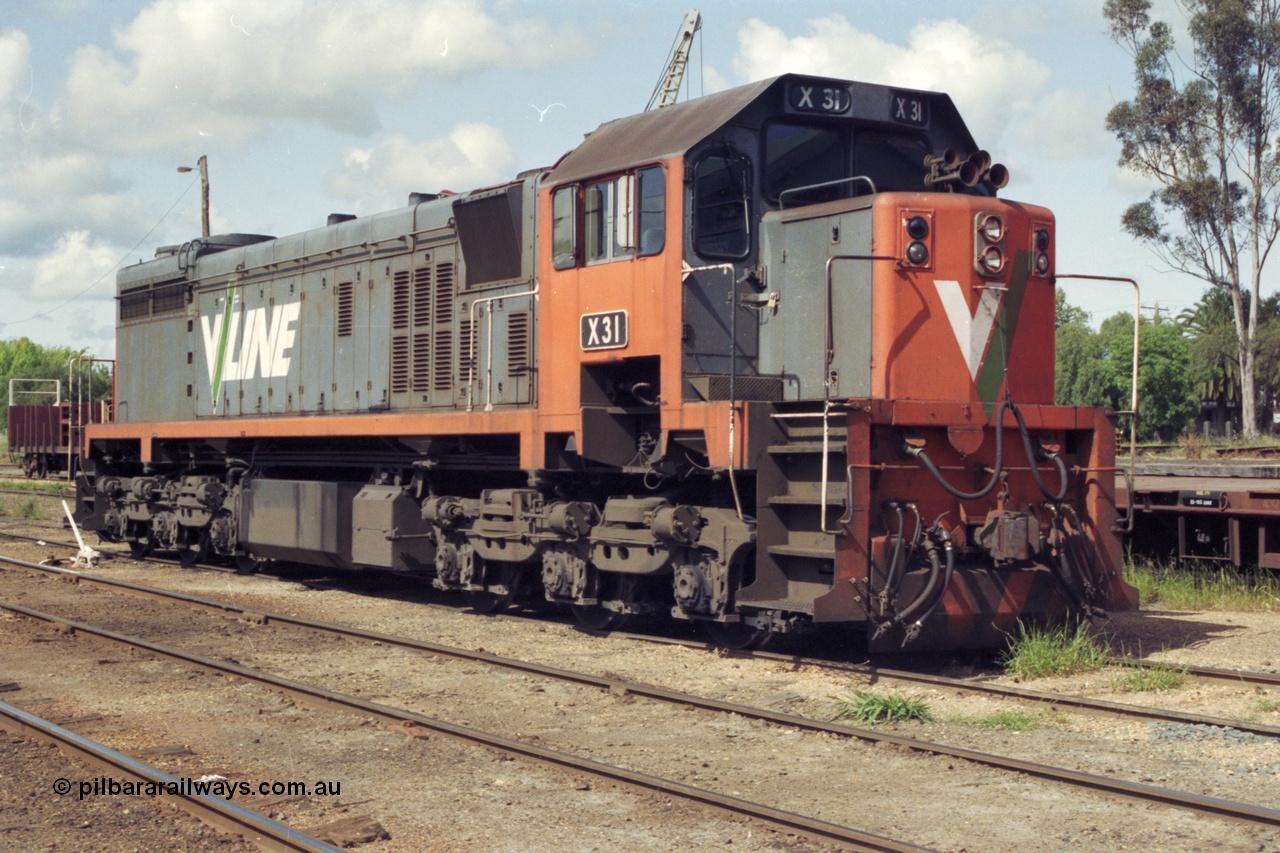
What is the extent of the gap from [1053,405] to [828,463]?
1877 mm

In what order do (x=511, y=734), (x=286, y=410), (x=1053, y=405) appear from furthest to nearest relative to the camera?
(x=286, y=410)
(x=1053, y=405)
(x=511, y=734)

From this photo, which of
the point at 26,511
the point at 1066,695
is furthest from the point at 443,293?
the point at 26,511

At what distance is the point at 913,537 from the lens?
25.9ft

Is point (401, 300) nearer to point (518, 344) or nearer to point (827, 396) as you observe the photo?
point (518, 344)

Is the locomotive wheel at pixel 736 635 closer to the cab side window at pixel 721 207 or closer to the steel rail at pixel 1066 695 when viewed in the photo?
the steel rail at pixel 1066 695

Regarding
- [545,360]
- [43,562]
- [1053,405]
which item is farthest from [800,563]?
[43,562]

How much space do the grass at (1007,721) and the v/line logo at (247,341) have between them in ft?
30.4

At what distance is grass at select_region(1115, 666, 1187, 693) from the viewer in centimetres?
789

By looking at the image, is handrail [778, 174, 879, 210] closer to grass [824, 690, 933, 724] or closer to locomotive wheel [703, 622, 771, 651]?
locomotive wheel [703, 622, 771, 651]

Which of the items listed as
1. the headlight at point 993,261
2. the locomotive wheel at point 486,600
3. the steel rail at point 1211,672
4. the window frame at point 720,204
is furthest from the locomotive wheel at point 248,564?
the steel rail at point 1211,672

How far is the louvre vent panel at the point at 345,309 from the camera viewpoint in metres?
13.0

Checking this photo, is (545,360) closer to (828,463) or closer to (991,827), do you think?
(828,463)

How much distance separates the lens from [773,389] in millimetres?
8688

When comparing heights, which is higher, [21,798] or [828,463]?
[828,463]
